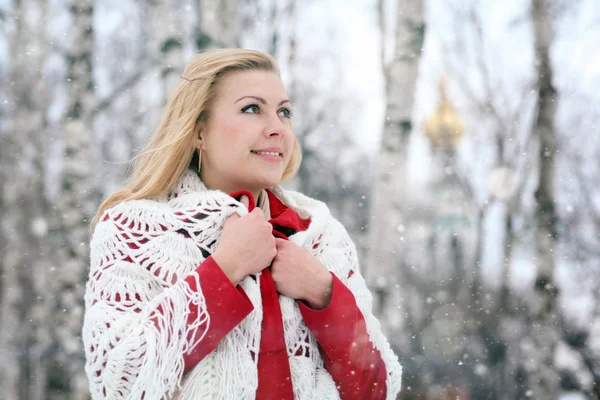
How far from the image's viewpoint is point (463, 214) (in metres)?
10.8

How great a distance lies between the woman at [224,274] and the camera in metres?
1.41

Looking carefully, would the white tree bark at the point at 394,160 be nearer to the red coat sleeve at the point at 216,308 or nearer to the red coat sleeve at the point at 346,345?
the red coat sleeve at the point at 346,345

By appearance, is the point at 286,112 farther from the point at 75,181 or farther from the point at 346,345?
the point at 75,181

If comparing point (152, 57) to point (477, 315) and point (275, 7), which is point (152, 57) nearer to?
point (275, 7)

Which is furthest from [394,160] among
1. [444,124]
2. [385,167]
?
[444,124]

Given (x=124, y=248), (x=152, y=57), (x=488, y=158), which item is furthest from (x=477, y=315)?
(x=124, y=248)

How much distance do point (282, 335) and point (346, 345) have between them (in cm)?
18

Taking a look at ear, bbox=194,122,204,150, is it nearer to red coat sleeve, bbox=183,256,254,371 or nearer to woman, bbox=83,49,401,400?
woman, bbox=83,49,401,400

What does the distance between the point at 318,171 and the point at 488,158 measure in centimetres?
455

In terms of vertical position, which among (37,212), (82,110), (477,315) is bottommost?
(477,315)

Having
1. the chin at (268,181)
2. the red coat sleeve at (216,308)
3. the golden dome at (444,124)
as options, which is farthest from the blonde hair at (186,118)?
the golden dome at (444,124)

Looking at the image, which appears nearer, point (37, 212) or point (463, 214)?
point (37, 212)

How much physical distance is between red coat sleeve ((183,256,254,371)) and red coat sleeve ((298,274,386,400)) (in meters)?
0.22

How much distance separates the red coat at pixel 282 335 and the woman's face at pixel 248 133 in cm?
8
